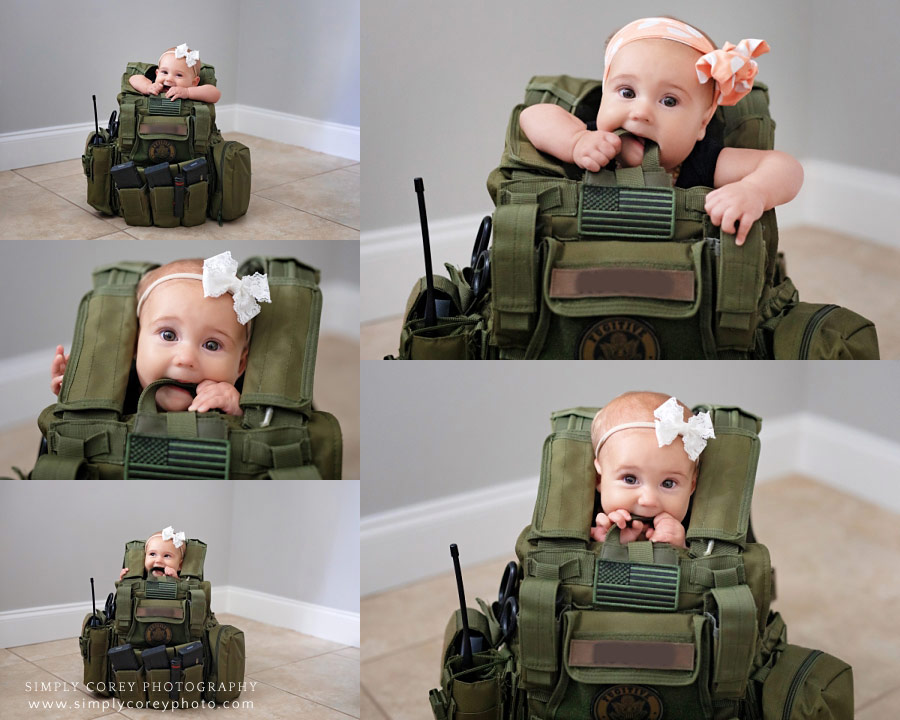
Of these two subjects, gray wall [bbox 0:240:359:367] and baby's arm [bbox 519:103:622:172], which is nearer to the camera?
baby's arm [bbox 519:103:622:172]

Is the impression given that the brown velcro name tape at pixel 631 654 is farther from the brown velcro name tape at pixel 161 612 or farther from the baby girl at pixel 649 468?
the brown velcro name tape at pixel 161 612

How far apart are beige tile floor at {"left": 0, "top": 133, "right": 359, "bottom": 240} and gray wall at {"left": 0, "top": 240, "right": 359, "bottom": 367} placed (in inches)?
1.0

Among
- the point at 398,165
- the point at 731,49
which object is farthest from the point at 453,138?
the point at 731,49

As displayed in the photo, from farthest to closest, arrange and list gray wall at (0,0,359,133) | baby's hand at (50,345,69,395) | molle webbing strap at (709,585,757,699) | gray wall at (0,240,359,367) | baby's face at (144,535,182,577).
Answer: gray wall at (0,0,359,133), gray wall at (0,240,359,367), baby's face at (144,535,182,577), baby's hand at (50,345,69,395), molle webbing strap at (709,585,757,699)

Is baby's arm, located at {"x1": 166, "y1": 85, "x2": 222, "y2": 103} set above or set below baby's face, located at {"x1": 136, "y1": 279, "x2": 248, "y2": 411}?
above

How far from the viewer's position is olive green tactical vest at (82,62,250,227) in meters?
2.19

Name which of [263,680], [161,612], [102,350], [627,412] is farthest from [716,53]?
[263,680]

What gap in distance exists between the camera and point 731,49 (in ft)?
4.56

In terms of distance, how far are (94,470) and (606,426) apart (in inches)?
32.4

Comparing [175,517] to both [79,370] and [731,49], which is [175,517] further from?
[731,49]

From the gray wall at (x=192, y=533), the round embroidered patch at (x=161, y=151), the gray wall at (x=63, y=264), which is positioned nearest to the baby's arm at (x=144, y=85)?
the round embroidered patch at (x=161, y=151)

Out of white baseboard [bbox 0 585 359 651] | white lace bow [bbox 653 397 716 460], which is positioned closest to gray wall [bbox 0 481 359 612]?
white baseboard [bbox 0 585 359 651]

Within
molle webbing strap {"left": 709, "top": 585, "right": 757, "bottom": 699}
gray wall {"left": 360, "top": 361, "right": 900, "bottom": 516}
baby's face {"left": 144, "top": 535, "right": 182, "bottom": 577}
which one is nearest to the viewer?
molle webbing strap {"left": 709, "top": 585, "right": 757, "bottom": 699}

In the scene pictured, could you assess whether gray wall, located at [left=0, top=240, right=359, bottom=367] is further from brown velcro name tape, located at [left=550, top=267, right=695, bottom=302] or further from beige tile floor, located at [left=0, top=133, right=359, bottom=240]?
brown velcro name tape, located at [left=550, top=267, right=695, bottom=302]
